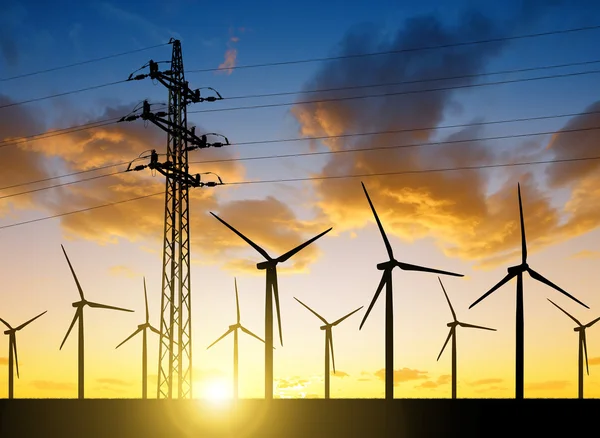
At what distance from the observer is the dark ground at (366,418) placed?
75.8m

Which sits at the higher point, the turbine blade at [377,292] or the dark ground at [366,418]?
the turbine blade at [377,292]

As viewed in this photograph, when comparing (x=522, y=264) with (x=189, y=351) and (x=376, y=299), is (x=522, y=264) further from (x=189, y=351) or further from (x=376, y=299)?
(x=189, y=351)

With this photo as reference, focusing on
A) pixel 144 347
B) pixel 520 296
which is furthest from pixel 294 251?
pixel 144 347

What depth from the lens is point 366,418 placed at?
77.2 metres

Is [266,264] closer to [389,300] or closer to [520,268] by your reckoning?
[389,300]

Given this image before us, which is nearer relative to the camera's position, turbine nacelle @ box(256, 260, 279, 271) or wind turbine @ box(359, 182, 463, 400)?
wind turbine @ box(359, 182, 463, 400)

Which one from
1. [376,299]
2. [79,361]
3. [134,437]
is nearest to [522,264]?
[376,299]

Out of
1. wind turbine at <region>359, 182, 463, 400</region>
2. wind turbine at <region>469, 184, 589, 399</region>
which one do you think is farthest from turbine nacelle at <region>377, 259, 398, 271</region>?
wind turbine at <region>469, 184, 589, 399</region>

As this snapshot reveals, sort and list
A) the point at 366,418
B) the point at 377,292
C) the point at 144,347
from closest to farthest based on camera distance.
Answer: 1. the point at 366,418
2. the point at 377,292
3. the point at 144,347

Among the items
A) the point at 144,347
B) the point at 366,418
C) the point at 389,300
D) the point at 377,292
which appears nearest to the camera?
the point at 366,418

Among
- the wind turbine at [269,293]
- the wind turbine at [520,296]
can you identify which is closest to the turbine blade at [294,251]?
the wind turbine at [269,293]

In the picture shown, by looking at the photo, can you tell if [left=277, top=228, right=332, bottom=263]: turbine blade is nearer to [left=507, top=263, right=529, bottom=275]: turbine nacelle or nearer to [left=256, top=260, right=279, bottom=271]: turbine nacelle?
[left=256, top=260, right=279, bottom=271]: turbine nacelle

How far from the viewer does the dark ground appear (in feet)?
249

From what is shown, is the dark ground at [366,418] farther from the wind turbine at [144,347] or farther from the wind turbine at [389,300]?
the wind turbine at [144,347]
